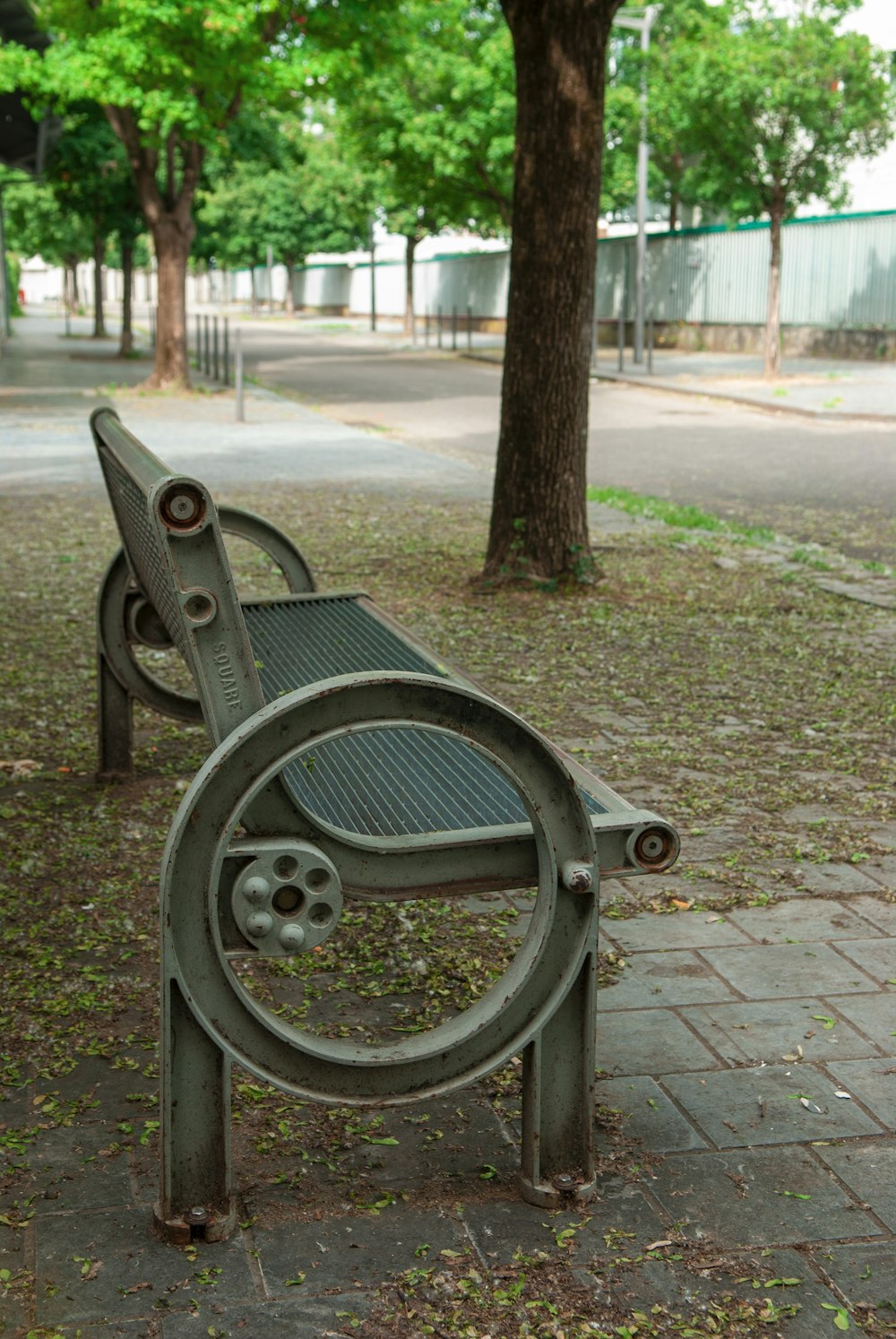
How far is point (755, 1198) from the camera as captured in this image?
109 inches

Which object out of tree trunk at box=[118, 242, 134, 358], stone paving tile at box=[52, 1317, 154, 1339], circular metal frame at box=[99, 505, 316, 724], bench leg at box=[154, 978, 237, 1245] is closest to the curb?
tree trunk at box=[118, 242, 134, 358]

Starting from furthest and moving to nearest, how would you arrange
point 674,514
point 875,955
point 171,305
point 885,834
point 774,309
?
1. point 774,309
2. point 171,305
3. point 674,514
4. point 885,834
5. point 875,955

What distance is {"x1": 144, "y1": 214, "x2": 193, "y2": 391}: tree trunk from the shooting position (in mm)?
24812

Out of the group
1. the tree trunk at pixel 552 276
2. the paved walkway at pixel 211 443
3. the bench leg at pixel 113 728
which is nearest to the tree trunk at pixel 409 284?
the paved walkway at pixel 211 443

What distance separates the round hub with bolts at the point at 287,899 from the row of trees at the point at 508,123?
5.77 meters

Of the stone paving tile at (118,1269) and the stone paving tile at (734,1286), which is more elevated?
the stone paving tile at (734,1286)

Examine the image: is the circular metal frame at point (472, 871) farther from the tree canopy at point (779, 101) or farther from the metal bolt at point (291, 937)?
the tree canopy at point (779, 101)

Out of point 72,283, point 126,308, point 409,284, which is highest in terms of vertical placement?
point 72,283

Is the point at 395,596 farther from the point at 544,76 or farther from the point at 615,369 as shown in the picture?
the point at 615,369

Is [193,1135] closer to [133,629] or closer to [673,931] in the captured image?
[673,931]

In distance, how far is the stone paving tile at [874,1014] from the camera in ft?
11.2

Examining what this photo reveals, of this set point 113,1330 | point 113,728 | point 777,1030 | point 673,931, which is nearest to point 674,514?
point 113,728

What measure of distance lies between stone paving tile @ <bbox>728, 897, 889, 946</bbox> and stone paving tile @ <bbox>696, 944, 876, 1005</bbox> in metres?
0.07

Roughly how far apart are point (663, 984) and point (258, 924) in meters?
1.39
